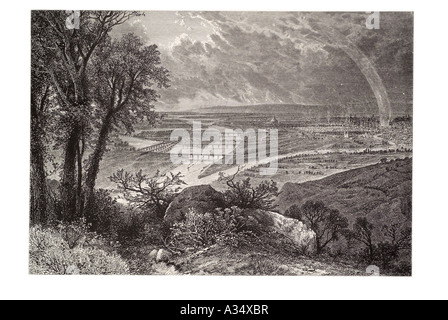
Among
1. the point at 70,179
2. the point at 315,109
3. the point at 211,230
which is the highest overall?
→ the point at 315,109

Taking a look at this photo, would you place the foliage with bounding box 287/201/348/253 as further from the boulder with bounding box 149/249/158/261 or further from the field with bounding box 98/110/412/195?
the boulder with bounding box 149/249/158/261

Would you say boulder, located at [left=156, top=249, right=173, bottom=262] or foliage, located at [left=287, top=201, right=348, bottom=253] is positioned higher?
foliage, located at [left=287, top=201, right=348, bottom=253]

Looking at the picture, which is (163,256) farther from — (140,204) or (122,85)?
(122,85)

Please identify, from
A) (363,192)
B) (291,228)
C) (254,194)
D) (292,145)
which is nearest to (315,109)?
(292,145)

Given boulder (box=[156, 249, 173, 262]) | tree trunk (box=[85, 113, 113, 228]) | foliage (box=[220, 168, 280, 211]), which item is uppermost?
tree trunk (box=[85, 113, 113, 228])

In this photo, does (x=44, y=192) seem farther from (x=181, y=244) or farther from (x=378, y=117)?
(x=378, y=117)

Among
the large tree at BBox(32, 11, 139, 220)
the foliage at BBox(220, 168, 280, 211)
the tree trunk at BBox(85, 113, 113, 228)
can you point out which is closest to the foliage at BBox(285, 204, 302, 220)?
the foliage at BBox(220, 168, 280, 211)
